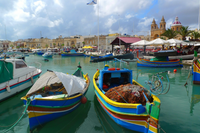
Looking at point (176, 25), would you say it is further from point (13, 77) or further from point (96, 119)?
point (13, 77)

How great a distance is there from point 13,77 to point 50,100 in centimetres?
624

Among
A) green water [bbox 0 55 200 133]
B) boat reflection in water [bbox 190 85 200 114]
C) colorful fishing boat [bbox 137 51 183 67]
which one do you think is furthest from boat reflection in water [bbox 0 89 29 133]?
colorful fishing boat [bbox 137 51 183 67]

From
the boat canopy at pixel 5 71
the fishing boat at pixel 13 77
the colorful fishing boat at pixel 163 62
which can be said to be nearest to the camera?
the fishing boat at pixel 13 77

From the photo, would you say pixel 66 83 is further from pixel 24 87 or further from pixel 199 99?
pixel 199 99

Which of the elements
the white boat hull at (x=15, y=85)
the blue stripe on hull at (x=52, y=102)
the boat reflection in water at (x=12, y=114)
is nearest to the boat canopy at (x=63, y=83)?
the blue stripe on hull at (x=52, y=102)

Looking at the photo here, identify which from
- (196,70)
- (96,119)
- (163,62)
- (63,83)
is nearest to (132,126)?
(96,119)

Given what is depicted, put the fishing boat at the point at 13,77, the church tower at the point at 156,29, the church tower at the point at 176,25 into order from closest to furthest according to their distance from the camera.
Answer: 1. the fishing boat at the point at 13,77
2. the church tower at the point at 176,25
3. the church tower at the point at 156,29

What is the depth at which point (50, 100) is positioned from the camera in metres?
6.62

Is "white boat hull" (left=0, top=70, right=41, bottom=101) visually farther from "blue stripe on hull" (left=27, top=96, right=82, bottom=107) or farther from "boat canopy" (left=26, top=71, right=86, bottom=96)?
"blue stripe on hull" (left=27, top=96, right=82, bottom=107)

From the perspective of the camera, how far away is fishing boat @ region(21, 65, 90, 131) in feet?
20.7

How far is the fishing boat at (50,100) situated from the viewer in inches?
249

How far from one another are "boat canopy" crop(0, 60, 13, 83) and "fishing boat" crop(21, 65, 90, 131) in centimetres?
351

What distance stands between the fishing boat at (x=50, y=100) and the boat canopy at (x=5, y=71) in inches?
138

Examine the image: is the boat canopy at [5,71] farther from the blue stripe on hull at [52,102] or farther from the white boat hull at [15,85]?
the blue stripe on hull at [52,102]
